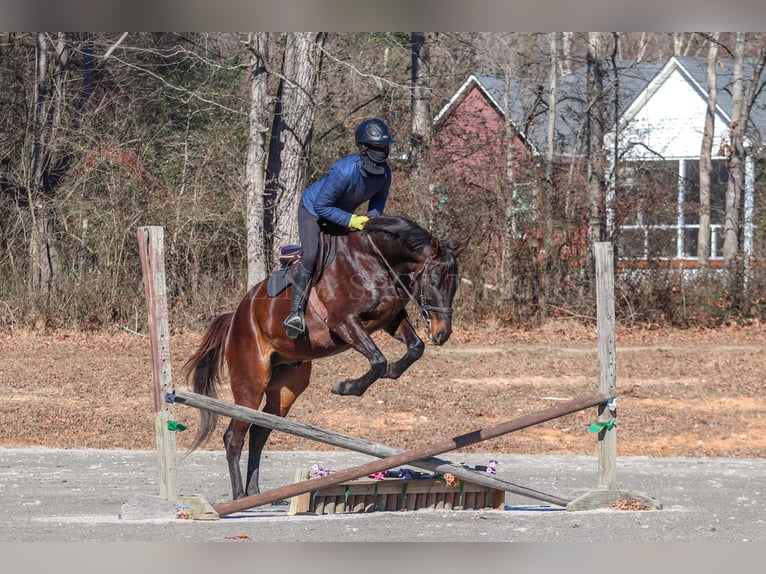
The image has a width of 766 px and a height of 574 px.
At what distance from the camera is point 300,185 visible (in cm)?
2006

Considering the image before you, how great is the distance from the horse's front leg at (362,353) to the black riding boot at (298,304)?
0.92ft

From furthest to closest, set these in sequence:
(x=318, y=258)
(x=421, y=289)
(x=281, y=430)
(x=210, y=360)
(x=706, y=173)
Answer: (x=706, y=173) → (x=210, y=360) → (x=318, y=258) → (x=421, y=289) → (x=281, y=430)

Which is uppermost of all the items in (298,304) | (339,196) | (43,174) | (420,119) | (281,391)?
(420,119)

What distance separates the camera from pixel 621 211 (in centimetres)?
2156

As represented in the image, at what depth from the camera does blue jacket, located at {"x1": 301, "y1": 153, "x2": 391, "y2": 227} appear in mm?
8508

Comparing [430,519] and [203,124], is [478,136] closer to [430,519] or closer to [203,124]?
[203,124]

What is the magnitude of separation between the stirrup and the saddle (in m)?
0.29

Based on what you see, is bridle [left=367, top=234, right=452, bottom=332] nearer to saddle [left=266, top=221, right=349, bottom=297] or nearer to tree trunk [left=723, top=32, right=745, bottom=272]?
saddle [left=266, top=221, right=349, bottom=297]

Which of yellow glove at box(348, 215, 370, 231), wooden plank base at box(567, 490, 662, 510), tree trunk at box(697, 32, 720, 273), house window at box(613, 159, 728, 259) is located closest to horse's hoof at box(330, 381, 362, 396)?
yellow glove at box(348, 215, 370, 231)

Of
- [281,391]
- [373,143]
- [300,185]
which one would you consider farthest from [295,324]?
[300,185]

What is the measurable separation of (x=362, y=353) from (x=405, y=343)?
0.48 metres

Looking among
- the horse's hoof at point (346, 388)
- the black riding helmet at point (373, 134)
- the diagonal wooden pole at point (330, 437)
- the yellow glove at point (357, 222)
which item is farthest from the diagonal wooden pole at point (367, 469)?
the black riding helmet at point (373, 134)

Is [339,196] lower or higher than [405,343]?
higher

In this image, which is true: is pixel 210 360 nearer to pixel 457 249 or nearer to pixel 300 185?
pixel 457 249
